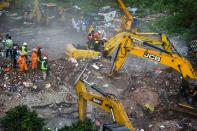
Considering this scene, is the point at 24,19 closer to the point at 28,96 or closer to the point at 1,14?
the point at 1,14

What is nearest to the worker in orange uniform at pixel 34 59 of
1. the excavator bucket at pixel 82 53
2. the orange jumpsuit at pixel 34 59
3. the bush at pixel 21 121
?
the orange jumpsuit at pixel 34 59

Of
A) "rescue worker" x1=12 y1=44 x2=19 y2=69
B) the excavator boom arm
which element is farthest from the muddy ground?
the excavator boom arm

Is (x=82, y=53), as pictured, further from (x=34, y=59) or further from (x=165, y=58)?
(x=165, y=58)

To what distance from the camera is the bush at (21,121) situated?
477 inches

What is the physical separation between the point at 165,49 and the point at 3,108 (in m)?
6.18

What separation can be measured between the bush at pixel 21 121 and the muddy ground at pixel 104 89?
1338 millimetres

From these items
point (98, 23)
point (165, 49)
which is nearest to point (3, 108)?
point (165, 49)

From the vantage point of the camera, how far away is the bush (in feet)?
39.8

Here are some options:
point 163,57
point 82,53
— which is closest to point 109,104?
point 163,57

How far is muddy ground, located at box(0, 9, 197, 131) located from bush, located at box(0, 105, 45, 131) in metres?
1.34

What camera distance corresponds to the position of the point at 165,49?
51.4ft

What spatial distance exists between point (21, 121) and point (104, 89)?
4.54 m

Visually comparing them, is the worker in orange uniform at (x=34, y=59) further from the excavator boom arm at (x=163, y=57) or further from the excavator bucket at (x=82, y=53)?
the excavator boom arm at (x=163, y=57)

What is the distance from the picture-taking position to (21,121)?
12438mm
